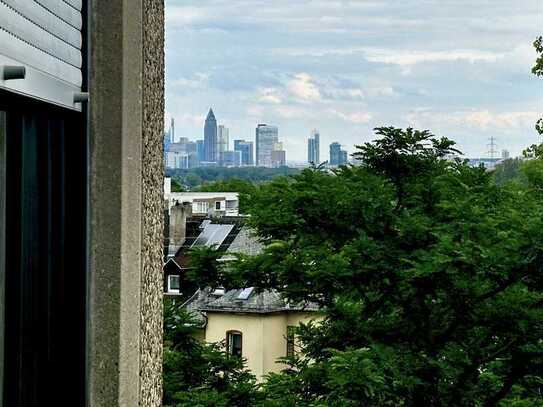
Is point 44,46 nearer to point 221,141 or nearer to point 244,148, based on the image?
point 244,148

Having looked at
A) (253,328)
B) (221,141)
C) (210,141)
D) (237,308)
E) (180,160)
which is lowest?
(253,328)

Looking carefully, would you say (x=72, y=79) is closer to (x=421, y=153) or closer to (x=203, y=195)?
(x=421, y=153)

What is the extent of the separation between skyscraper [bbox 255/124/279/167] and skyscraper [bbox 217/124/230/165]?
3091cm

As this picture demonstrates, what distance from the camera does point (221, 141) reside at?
73.1 m

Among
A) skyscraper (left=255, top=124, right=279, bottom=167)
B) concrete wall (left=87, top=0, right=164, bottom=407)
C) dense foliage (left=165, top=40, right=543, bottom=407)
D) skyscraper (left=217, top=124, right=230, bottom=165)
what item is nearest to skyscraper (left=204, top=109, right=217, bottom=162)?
skyscraper (left=217, top=124, right=230, bottom=165)

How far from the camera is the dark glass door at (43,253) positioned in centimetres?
186

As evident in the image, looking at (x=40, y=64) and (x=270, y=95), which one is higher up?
(x=270, y=95)

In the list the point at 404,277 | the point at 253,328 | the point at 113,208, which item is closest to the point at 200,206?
the point at 253,328

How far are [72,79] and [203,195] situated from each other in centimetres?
6077

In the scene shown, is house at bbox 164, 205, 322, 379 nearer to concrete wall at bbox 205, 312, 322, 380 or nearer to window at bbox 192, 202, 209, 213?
concrete wall at bbox 205, 312, 322, 380

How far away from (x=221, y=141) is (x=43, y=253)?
234 feet

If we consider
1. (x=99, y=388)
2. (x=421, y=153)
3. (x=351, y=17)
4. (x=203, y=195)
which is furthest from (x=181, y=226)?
(x=203, y=195)

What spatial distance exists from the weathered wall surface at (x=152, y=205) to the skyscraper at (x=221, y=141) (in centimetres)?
6929

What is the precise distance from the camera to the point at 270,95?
32469mm
